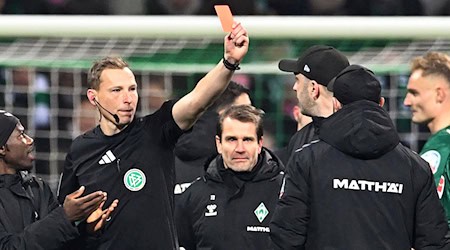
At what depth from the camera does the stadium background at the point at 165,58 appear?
8078 mm

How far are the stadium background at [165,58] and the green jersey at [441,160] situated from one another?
1.29 m

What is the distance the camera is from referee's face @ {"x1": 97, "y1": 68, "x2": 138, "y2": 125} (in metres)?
6.10

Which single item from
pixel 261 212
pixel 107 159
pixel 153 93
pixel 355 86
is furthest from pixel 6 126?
pixel 153 93

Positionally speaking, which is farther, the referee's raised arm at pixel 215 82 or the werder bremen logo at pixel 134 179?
the werder bremen logo at pixel 134 179

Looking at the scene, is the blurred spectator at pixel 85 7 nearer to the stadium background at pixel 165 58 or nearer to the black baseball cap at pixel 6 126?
the stadium background at pixel 165 58

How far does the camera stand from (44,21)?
8102 mm

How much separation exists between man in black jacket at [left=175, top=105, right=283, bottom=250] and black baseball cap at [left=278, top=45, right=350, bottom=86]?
0.46 m

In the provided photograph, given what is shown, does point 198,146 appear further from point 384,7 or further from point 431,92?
point 384,7

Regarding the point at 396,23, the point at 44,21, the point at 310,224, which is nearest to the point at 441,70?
the point at 396,23

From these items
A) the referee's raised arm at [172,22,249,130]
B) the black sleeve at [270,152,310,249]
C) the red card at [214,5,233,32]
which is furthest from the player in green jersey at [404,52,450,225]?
the red card at [214,5,233,32]

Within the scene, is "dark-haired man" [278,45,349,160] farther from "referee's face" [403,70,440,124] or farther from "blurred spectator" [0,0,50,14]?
"blurred spectator" [0,0,50,14]

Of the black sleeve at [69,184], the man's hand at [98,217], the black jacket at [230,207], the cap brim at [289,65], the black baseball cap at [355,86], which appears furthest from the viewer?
the black jacket at [230,207]

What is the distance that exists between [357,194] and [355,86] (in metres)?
0.51

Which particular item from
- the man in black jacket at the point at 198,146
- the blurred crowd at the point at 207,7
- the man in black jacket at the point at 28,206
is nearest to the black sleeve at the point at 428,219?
the man in black jacket at the point at 28,206
